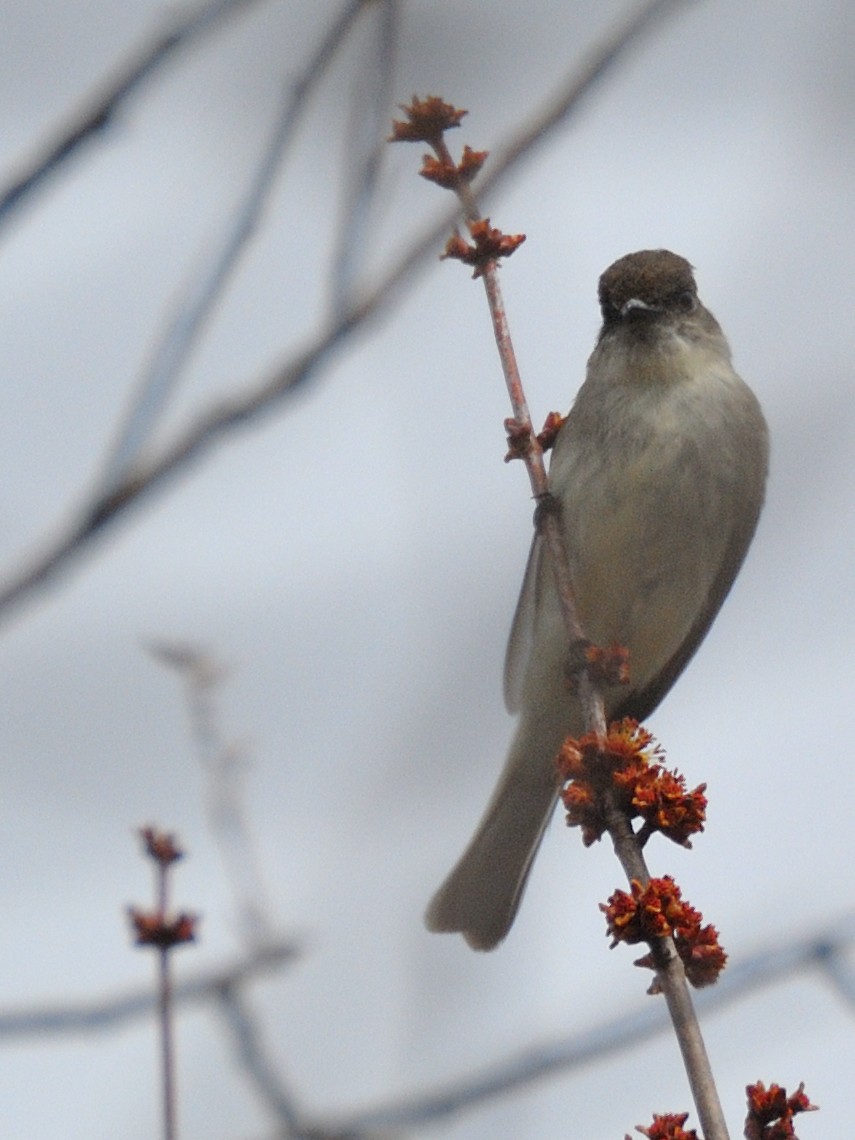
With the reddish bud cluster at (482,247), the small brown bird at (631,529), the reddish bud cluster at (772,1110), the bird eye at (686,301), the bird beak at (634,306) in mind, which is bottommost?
the reddish bud cluster at (772,1110)

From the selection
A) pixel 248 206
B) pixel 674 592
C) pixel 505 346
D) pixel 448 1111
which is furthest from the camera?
pixel 674 592

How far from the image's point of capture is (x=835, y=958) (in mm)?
3873

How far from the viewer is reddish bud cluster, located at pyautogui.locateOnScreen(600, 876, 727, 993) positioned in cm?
276

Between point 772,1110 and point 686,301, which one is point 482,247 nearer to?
point 772,1110

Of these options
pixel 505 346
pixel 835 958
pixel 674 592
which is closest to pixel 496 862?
pixel 674 592

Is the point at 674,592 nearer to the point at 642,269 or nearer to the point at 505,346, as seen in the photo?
the point at 642,269

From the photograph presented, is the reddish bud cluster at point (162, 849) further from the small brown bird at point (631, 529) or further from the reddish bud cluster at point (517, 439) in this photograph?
the small brown bird at point (631, 529)

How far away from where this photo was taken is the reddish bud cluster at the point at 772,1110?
7.89ft

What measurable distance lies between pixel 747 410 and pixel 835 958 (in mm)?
2705

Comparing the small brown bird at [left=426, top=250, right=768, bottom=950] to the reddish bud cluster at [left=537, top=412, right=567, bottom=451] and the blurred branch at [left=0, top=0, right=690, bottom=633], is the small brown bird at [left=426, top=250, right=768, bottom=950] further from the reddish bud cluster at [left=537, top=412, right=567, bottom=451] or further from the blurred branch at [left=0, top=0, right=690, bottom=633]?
the blurred branch at [left=0, top=0, right=690, bottom=633]

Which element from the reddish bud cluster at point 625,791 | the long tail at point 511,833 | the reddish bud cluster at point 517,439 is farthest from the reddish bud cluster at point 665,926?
the long tail at point 511,833

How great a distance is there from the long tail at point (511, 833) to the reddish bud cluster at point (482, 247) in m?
2.59

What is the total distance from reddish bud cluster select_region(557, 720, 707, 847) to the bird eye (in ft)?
10.4

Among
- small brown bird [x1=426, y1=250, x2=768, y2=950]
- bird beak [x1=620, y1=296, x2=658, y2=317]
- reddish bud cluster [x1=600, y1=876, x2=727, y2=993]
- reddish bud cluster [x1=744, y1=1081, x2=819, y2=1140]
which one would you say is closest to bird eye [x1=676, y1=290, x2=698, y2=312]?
small brown bird [x1=426, y1=250, x2=768, y2=950]
